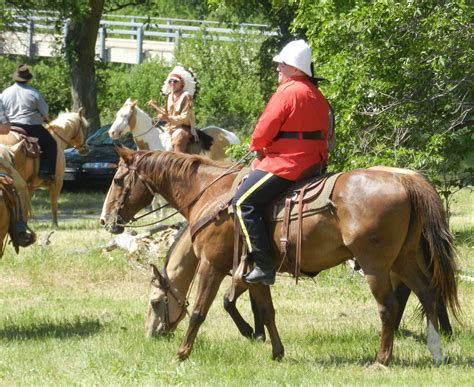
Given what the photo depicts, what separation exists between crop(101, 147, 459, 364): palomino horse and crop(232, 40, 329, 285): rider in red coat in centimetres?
22

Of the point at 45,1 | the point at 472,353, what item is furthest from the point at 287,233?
the point at 45,1

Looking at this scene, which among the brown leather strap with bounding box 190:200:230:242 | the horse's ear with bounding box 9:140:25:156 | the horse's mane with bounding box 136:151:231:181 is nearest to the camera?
the brown leather strap with bounding box 190:200:230:242

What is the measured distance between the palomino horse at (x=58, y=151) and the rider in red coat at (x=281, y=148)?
9176mm

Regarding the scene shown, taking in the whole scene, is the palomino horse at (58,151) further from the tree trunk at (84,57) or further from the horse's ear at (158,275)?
the tree trunk at (84,57)

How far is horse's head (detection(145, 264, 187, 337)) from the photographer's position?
1035 centimetres

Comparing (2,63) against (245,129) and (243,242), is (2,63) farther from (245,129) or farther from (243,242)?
(243,242)

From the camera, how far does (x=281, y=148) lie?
9.23 meters

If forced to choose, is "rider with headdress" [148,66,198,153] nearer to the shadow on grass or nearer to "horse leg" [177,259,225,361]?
the shadow on grass

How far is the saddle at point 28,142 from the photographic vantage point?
17828 mm

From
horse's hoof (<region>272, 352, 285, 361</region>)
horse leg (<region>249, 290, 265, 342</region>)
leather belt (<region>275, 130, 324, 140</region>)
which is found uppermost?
leather belt (<region>275, 130, 324, 140</region>)

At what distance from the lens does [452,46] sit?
14.5 metres

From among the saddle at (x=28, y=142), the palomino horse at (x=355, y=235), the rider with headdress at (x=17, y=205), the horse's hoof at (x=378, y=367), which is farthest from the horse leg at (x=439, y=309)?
the saddle at (x=28, y=142)

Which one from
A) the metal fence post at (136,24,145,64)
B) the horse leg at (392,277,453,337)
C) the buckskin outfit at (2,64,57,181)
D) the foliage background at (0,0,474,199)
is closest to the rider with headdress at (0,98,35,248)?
the horse leg at (392,277,453,337)

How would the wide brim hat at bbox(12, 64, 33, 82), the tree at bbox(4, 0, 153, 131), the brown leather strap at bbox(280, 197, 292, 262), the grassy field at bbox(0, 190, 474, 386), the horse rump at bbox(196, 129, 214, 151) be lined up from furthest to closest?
the tree at bbox(4, 0, 153, 131)
the horse rump at bbox(196, 129, 214, 151)
the wide brim hat at bbox(12, 64, 33, 82)
the brown leather strap at bbox(280, 197, 292, 262)
the grassy field at bbox(0, 190, 474, 386)
